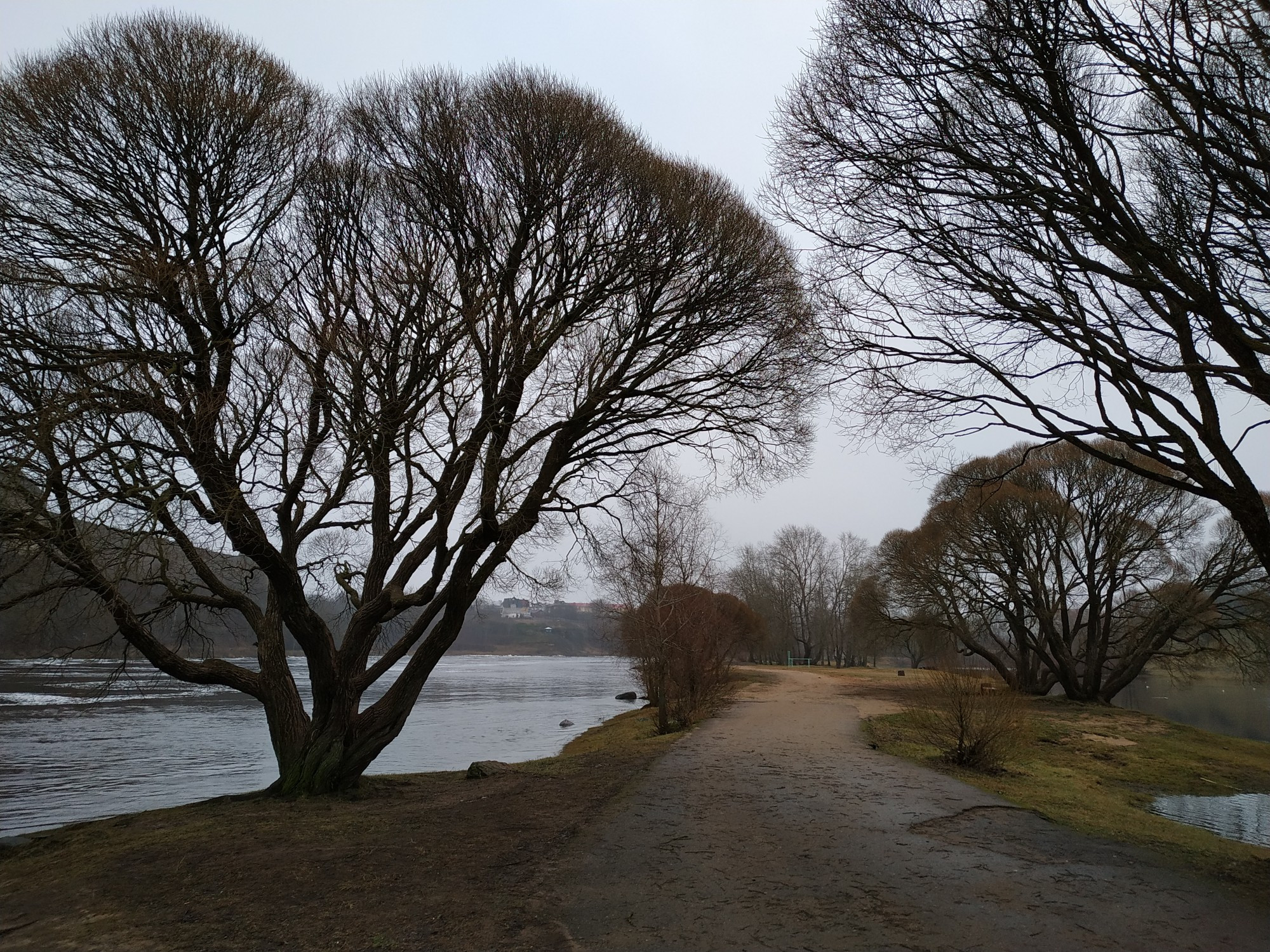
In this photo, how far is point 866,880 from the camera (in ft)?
20.2

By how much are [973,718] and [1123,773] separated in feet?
19.7

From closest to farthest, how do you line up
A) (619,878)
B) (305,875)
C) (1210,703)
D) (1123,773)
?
1. (619,878)
2. (305,875)
3. (1123,773)
4. (1210,703)

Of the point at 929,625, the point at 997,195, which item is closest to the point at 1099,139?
the point at 997,195

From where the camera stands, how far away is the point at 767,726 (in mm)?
17922

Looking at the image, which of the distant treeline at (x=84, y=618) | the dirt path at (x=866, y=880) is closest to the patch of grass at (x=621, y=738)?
the distant treeline at (x=84, y=618)

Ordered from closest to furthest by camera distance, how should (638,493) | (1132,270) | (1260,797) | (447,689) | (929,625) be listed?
1. (1132,270)
2. (638,493)
3. (1260,797)
4. (929,625)
5. (447,689)

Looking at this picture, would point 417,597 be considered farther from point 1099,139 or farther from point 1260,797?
point 1260,797

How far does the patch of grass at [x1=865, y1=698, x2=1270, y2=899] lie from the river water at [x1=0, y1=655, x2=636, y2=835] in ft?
35.2

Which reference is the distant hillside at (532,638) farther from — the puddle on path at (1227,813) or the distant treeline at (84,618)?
the distant treeline at (84,618)

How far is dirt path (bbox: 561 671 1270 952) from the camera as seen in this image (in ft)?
16.5

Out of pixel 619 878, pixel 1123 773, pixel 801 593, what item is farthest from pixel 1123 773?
pixel 801 593

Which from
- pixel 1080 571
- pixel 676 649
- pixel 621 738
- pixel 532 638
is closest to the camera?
pixel 676 649

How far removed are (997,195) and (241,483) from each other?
25.7 feet

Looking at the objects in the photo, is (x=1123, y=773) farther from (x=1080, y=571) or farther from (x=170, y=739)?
(x=170, y=739)
